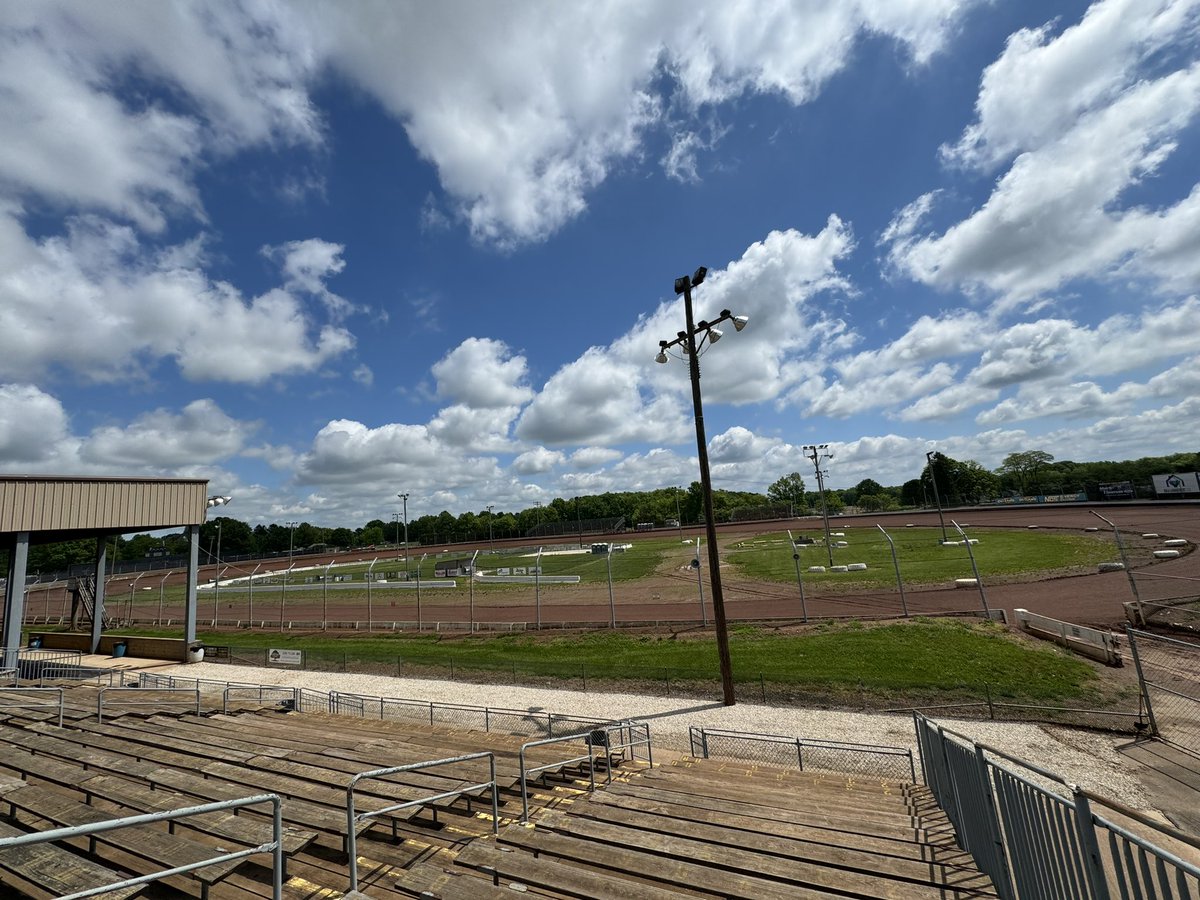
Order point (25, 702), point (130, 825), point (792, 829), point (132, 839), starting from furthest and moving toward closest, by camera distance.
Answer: point (25, 702), point (792, 829), point (132, 839), point (130, 825)

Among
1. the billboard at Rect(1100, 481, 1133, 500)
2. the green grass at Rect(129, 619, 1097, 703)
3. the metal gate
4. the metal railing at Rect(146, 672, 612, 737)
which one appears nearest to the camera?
the metal gate

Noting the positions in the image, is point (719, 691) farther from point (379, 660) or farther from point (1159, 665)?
point (379, 660)

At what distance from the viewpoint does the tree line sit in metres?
117

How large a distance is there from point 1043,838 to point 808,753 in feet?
34.6

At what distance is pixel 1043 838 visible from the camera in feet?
12.8

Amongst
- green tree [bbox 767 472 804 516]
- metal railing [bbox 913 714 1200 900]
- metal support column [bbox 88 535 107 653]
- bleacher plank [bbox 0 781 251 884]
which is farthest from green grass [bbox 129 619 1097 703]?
green tree [bbox 767 472 804 516]

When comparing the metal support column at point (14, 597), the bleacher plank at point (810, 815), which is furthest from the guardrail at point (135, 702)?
the bleacher plank at point (810, 815)

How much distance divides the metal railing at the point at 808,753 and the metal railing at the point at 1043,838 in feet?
21.1

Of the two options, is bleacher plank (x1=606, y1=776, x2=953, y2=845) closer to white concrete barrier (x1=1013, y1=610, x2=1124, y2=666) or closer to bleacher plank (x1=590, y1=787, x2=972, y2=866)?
bleacher plank (x1=590, y1=787, x2=972, y2=866)

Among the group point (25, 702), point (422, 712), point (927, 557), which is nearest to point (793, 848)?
point (422, 712)

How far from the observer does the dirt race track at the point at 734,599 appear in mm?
25516

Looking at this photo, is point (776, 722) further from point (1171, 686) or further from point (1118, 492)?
point (1118, 492)

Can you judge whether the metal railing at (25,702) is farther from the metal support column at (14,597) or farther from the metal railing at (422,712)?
A: the metal support column at (14,597)

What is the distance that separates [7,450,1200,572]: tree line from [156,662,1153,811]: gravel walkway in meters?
81.3
